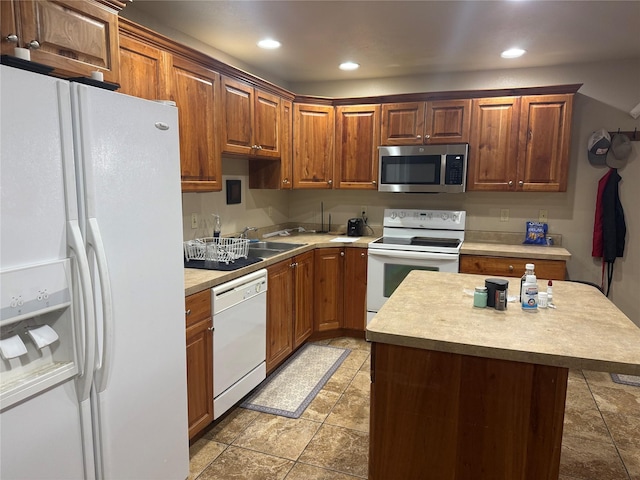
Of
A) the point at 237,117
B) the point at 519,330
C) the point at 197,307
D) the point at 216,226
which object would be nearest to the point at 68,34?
the point at 197,307

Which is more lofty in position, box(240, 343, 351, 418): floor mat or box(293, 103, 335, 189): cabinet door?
box(293, 103, 335, 189): cabinet door

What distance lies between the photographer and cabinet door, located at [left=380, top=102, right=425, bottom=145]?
381 centimetres

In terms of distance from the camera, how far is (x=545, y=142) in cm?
353

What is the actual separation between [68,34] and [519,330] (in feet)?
6.55

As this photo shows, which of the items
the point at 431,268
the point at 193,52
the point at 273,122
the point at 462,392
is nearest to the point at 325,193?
the point at 273,122

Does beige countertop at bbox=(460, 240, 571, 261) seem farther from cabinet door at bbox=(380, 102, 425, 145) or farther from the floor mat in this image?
the floor mat

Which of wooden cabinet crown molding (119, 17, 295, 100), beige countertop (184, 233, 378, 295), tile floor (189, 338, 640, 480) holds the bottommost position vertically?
tile floor (189, 338, 640, 480)

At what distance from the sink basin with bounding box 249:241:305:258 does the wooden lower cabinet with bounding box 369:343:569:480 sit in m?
1.84

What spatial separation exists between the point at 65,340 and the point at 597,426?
2.89 metres

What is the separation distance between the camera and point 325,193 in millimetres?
4562

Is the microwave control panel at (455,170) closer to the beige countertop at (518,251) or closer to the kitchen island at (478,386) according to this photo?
the beige countertop at (518,251)

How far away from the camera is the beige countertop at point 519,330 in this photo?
4.58 feet

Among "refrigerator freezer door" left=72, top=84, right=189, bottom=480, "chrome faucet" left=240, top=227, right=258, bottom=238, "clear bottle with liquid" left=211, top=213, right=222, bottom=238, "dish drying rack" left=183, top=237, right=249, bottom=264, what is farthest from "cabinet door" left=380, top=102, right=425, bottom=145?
"refrigerator freezer door" left=72, top=84, right=189, bottom=480

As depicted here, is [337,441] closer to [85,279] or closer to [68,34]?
[85,279]
